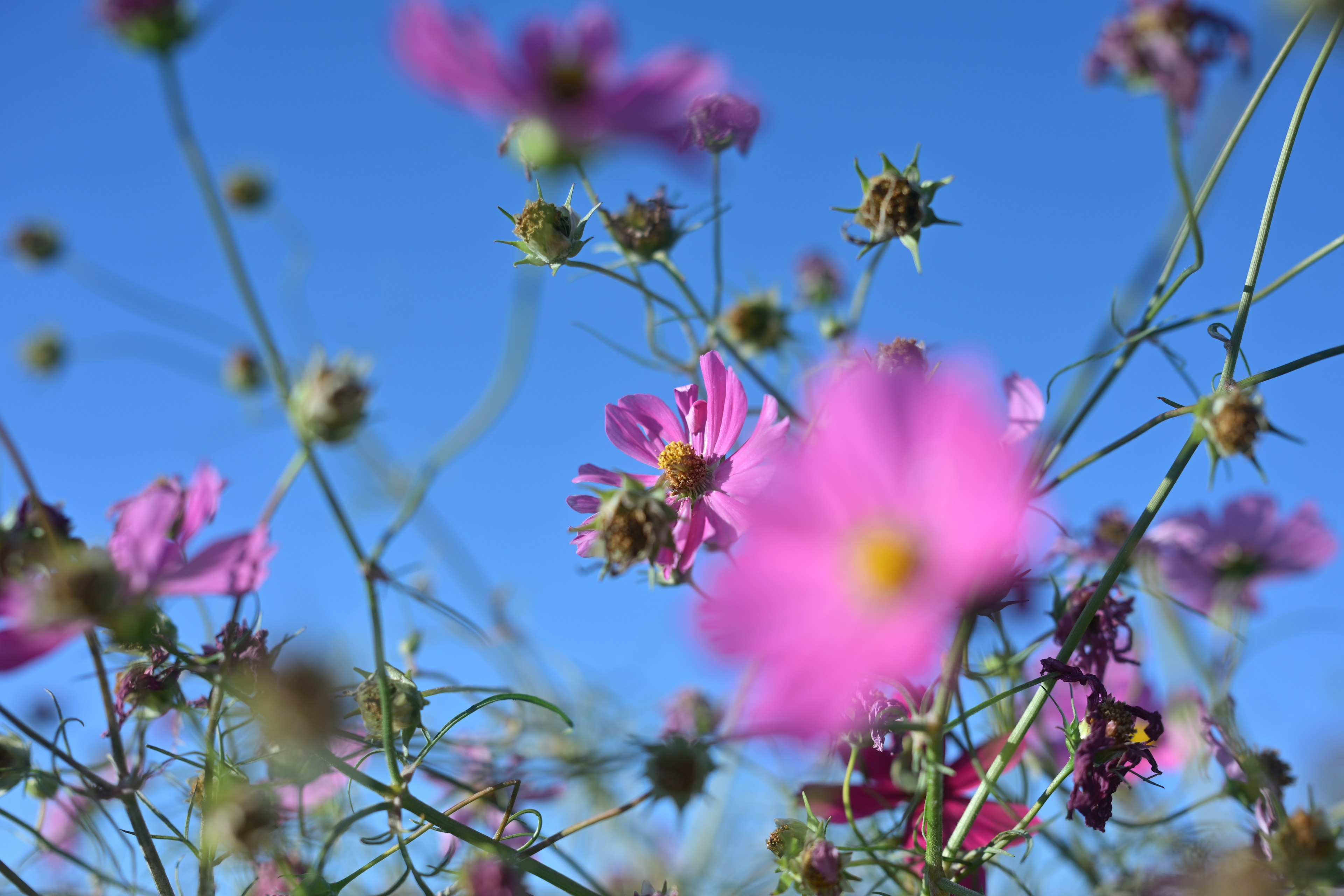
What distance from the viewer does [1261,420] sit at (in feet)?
1.30

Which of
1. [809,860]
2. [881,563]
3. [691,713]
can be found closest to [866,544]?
[881,563]

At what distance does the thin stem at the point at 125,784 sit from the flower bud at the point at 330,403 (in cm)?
14

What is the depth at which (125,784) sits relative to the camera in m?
0.44

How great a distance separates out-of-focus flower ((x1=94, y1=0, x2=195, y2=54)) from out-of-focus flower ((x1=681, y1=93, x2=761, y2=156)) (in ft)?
1.79

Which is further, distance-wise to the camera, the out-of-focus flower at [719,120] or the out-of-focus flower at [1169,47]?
the out-of-focus flower at [719,120]

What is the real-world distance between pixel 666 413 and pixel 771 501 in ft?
1.17

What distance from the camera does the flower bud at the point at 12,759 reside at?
1.62ft

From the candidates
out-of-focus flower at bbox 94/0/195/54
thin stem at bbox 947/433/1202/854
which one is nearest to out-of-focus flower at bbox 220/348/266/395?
out-of-focus flower at bbox 94/0/195/54

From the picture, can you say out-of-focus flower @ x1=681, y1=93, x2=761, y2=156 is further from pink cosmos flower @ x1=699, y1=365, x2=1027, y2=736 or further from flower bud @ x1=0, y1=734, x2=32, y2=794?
flower bud @ x1=0, y1=734, x2=32, y2=794

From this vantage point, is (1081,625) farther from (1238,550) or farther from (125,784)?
(1238,550)

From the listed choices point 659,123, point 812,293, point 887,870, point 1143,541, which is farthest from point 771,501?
point 812,293

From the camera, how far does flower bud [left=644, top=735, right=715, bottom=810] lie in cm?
55

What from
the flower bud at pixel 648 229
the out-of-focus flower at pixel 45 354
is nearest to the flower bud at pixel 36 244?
the out-of-focus flower at pixel 45 354

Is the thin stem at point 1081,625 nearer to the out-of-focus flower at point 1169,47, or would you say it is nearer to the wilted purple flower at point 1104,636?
the wilted purple flower at point 1104,636
